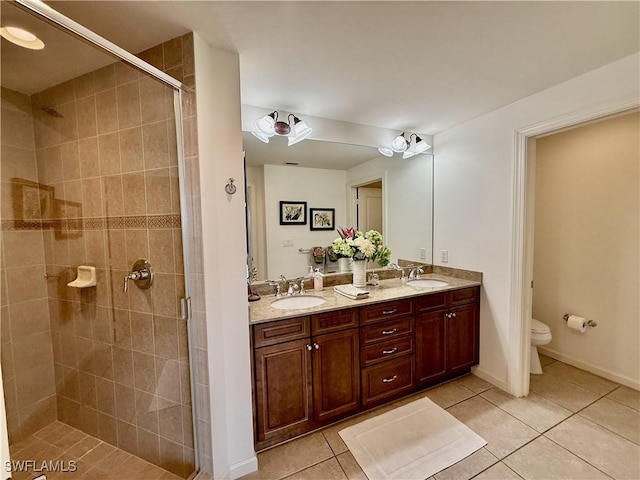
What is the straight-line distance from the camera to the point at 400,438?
178 centimetres

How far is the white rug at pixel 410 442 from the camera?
5.14 ft

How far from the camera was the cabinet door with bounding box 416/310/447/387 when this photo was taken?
2184mm

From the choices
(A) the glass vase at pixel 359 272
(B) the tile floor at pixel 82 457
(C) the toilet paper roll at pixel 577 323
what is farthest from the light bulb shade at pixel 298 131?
(C) the toilet paper roll at pixel 577 323

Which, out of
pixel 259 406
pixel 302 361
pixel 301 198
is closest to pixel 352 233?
pixel 301 198

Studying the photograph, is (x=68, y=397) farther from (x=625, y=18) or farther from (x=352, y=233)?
(x=625, y=18)

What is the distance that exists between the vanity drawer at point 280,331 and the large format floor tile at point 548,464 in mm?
1408

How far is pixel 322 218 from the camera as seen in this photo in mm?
2473

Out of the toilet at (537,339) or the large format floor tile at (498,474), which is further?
the toilet at (537,339)

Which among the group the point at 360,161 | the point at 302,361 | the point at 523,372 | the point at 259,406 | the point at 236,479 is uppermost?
the point at 360,161

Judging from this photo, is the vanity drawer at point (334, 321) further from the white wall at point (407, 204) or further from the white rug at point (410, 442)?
the white wall at point (407, 204)

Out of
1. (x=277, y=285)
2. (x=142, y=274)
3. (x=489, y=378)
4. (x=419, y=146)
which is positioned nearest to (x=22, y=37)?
(x=142, y=274)

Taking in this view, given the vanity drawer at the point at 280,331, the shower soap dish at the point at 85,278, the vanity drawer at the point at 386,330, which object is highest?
the shower soap dish at the point at 85,278

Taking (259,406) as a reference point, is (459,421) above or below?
below

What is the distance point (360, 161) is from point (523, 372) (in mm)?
2244
